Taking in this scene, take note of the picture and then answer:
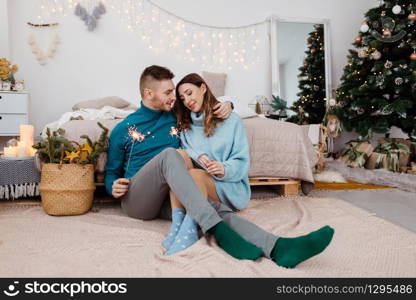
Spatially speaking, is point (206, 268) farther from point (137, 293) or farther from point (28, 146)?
point (28, 146)

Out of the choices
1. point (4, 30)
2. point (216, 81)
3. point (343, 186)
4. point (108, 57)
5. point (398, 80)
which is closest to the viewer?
point (343, 186)

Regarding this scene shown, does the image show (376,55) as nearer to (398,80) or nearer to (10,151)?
(398,80)

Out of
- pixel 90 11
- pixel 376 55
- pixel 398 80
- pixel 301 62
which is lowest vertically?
pixel 398 80

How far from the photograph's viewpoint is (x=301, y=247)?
106cm

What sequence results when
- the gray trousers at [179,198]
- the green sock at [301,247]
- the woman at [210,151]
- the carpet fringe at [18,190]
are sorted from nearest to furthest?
the green sock at [301,247] < the gray trousers at [179,198] < the woman at [210,151] < the carpet fringe at [18,190]

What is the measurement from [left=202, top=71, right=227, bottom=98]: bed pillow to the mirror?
A: 666 mm

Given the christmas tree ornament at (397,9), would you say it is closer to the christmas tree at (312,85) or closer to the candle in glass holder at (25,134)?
the christmas tree at (312,85)

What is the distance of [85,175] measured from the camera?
5.56ft

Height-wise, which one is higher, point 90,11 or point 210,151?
point 90,11

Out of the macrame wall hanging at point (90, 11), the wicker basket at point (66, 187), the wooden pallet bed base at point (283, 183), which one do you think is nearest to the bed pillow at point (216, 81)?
the macrame wall hanging at point (90, 11)

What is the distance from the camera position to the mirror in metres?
4.53

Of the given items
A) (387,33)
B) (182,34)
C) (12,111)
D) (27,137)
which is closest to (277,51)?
(182,34)

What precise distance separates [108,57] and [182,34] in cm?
93

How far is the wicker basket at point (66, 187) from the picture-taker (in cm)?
166
